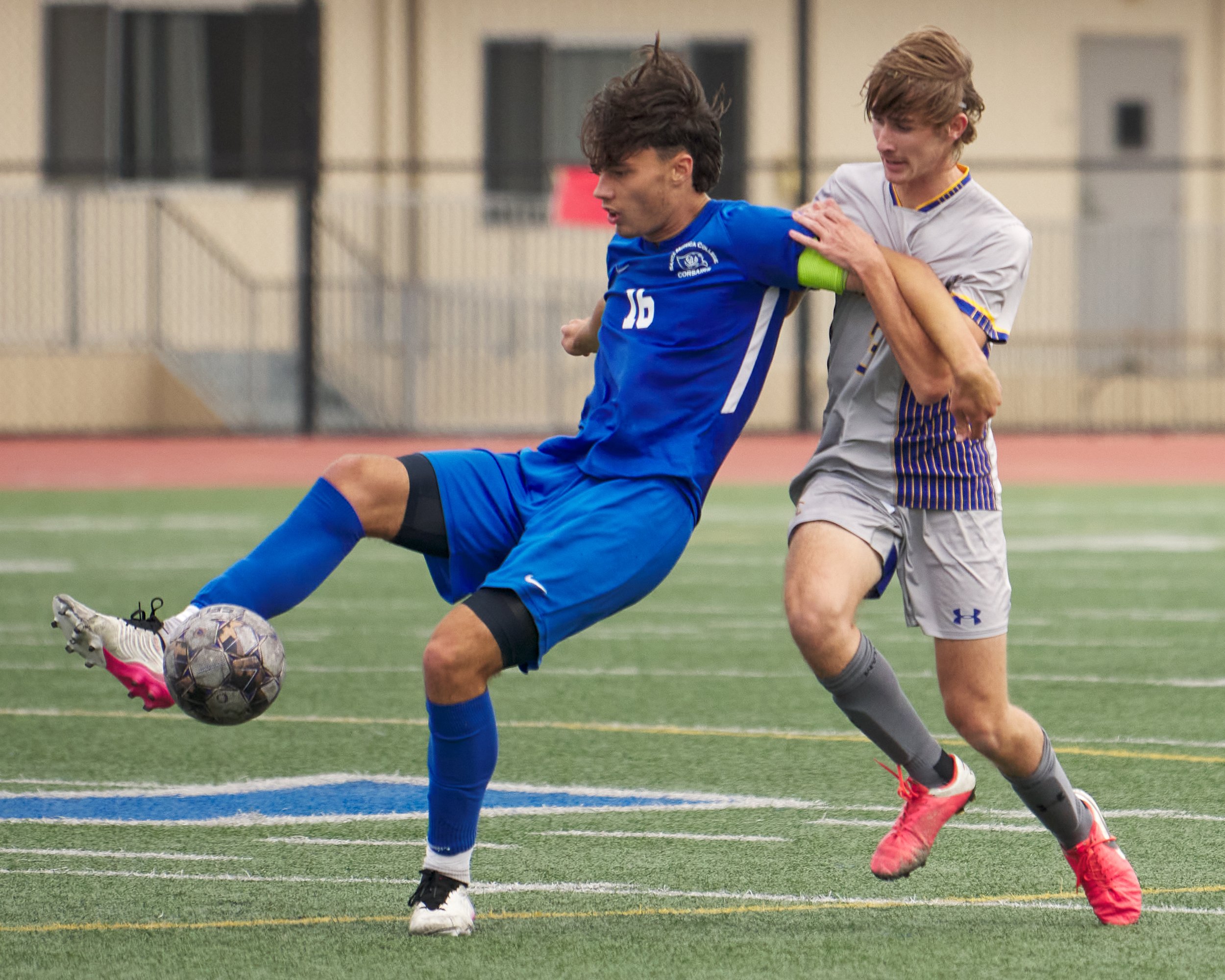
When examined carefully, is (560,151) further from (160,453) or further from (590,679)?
(590,679)

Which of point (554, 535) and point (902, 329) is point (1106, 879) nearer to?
point (902, 329)

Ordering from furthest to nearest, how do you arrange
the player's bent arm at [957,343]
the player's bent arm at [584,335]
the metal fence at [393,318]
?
the metal fence at [393,318] → the player's bent arm at [584,335] → the player's bent arm at [957,343]

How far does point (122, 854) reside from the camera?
4980 millimetres

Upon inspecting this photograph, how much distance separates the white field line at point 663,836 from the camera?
5129mm

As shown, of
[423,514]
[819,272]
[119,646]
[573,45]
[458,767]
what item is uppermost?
[573,45]

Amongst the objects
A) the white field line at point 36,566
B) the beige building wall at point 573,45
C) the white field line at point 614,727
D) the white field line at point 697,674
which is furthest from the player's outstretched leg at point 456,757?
the beige building wall at point 573,45

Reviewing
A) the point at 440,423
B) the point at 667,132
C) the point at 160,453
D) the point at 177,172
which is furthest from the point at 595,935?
the point at 177,172

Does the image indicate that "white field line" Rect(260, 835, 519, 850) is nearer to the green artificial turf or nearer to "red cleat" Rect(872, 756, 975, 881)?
the green artificial turf

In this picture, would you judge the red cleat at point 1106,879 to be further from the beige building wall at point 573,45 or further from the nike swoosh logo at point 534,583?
the beige building wall at point 573,45

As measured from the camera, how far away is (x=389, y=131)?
21.7 m

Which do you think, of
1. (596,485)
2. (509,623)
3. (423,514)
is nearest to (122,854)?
(423,514)

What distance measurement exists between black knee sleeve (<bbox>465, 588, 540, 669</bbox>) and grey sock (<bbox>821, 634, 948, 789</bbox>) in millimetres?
681

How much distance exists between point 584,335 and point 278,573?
40.2 inches

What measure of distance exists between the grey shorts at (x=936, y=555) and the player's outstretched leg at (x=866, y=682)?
54 mm
